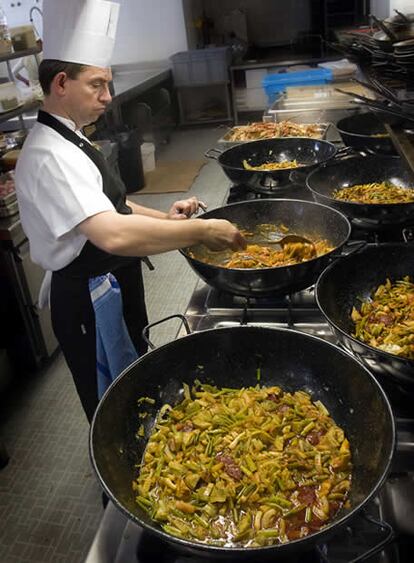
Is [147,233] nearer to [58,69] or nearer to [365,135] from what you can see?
[58,69]

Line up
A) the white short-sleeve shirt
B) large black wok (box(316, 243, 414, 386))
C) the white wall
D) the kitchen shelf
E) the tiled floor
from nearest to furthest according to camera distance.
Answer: large black wok (box(316, 243, 414, 386))
the white short-sleeve shirt
the tiled floor
the kitchen shelf
the white wall

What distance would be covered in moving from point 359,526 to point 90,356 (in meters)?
1.22

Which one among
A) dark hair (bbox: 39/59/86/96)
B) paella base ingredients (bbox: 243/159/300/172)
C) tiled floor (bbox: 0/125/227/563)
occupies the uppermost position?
dark hair (bbox: 39/59/86/96)

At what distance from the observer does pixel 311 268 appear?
120 centimetres

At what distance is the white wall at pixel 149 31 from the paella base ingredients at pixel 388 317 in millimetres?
6863

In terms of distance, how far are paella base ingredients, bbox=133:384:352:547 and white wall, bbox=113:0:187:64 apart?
7.12 meters

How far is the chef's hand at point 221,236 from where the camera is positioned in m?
1.33

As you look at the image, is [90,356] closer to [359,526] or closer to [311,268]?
[311,268]

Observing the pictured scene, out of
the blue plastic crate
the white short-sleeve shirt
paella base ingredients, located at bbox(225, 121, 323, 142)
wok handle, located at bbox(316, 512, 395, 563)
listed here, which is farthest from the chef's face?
the blue plastic crate

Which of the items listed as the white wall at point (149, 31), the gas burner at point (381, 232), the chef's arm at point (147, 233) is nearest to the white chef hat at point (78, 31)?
the chef's arm at point (147, 233)

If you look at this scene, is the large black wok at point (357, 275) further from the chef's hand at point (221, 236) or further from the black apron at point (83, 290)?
the black apron at point (83, 290)

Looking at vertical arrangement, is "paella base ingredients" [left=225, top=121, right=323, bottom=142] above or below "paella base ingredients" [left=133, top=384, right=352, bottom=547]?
above

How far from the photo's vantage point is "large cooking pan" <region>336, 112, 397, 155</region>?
185 centimetres

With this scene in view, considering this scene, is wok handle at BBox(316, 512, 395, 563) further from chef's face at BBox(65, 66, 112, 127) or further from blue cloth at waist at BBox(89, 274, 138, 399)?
chef's face at BBox(65, 66, 112, 127)
